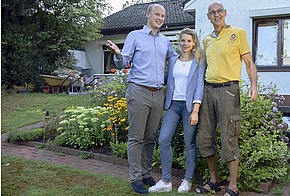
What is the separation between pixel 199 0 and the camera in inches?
371

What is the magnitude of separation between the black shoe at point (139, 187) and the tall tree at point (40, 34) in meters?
12.5

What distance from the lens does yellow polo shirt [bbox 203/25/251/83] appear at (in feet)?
9.95

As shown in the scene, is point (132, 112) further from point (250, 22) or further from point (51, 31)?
point (51, 31)

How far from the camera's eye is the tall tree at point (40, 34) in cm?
1398

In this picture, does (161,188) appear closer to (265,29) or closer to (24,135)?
(24,135)

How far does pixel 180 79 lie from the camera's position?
10.9 ft

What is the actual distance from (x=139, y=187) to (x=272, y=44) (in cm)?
700

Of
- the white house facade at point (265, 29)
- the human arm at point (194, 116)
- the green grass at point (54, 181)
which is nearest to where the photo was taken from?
the human arm at point (194, 116)

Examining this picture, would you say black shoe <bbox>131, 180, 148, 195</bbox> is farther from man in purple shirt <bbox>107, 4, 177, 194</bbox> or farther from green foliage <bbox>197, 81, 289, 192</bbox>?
green foliage <bbox>197, 81, 289, 192</bbox>

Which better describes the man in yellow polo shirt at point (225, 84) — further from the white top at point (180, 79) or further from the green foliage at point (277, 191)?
the green foliage at point (277, 191)

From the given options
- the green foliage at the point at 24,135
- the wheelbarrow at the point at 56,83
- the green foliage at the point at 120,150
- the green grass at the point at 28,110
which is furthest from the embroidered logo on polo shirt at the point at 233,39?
the wheelbarrow at the point at 56,83

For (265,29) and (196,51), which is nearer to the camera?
(196,51)

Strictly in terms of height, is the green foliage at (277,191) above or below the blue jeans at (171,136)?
below

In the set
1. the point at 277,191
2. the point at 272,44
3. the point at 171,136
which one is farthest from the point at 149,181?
the point at 272,44
